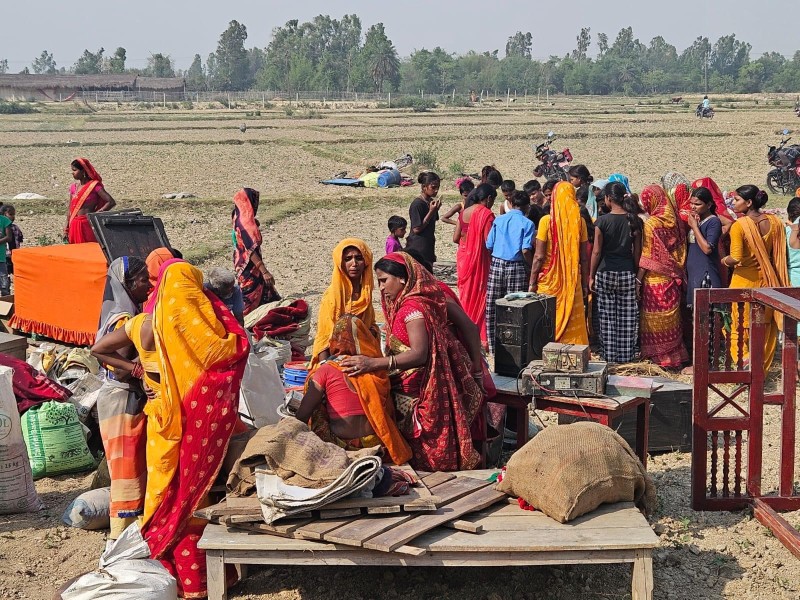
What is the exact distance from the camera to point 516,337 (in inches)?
221

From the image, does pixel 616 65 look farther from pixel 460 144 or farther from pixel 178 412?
pixel 178 412

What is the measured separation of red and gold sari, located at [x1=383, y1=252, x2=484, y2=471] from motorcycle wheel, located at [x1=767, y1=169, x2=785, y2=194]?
1485cm

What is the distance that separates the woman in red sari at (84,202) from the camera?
29.9ft

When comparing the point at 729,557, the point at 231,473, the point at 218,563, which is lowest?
the point at 729,557

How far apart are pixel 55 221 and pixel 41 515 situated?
11.6 meters

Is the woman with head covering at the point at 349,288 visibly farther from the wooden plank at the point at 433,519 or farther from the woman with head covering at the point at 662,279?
the woman with head covering at the point at 662,279

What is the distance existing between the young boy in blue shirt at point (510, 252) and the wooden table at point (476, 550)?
161 inches

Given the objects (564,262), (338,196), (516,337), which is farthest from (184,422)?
(338,196)

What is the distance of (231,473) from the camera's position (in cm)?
414

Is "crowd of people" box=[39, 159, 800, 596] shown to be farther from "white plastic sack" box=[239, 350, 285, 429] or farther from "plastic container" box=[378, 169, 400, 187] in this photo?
"plastic container" box=[378, 169, 400, 187]

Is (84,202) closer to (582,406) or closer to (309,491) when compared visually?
(582,406)

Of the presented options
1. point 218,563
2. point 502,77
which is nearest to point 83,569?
point 218,563

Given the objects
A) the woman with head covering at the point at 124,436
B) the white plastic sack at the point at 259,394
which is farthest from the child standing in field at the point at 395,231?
the woman with head covering at the point at 124,436

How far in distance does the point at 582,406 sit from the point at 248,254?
393cm
